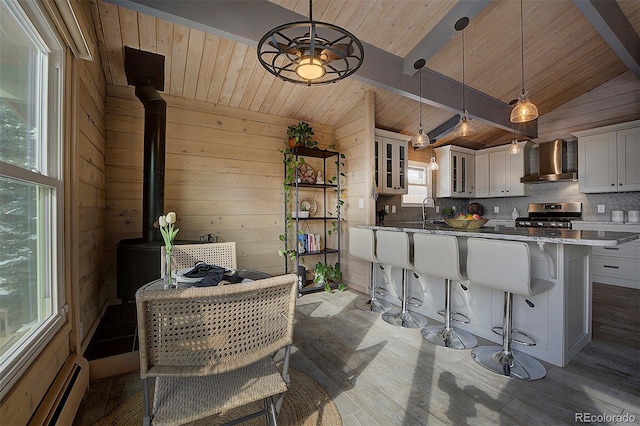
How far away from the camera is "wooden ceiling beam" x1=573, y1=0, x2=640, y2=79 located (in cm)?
263

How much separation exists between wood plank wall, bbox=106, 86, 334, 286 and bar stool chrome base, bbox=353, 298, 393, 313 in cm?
126

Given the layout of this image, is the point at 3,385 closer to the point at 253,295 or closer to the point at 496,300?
the point at 253,295

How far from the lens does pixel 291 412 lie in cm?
156

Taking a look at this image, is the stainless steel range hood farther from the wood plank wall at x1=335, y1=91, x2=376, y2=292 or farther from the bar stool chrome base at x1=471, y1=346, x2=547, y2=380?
the bar stool chrome base at x1=471, y1=346, x2=547, y2=380

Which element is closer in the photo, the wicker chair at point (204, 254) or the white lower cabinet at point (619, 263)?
the wicker chair at point (204, 254)

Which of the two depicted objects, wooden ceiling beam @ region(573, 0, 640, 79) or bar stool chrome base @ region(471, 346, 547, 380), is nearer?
bar stool chrome base @ region(471, 346, 547, 380)

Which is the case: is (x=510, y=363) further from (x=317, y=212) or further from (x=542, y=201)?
(x=542, y=201)

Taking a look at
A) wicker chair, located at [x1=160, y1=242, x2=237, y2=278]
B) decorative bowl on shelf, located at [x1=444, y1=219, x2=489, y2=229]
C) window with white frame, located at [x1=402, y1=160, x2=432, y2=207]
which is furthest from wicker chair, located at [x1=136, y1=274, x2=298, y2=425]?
window with white frame, located at [x1=402, y1=160, x2=432, y2=207]

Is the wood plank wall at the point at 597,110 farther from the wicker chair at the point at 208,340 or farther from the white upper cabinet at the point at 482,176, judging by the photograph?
the wicker chair at the point at 208,340

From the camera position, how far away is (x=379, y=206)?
4723 mm

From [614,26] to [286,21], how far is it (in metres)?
3.47

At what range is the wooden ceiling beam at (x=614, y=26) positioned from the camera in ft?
8.64

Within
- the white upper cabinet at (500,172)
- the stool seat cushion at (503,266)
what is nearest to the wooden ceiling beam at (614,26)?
the white upper cabinet at (500,172)

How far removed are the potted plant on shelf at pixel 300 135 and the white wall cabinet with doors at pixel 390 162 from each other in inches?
41.6
